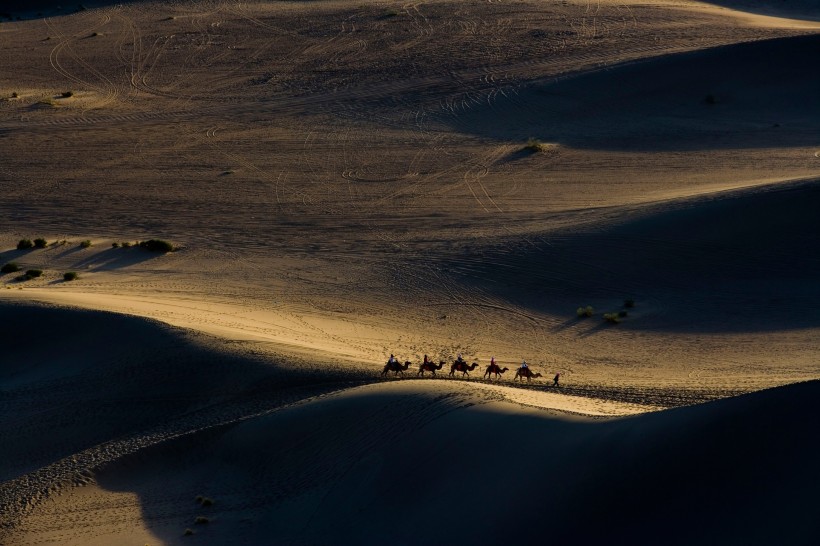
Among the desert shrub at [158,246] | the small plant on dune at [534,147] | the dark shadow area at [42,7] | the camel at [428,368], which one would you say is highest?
the dark shadow area at [42,7]

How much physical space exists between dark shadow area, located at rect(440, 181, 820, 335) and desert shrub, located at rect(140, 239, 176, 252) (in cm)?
762

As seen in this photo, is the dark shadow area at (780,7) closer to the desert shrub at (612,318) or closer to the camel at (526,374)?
the desert shrub at (612,318)

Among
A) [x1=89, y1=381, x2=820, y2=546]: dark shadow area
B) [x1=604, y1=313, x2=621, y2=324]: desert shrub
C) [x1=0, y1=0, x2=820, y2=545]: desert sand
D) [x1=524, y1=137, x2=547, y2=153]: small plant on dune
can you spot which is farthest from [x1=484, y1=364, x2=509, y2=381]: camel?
[x1=524, y1=137, x2=547, y2=153]: small plant on dune

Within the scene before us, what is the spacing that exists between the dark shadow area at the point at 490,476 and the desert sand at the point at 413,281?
0.15 feet

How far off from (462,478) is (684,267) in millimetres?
12938

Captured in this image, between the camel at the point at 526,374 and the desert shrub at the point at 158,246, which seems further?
the desert shrub at the point at 158,246

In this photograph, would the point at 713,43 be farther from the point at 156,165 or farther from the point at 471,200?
the point at 156,165

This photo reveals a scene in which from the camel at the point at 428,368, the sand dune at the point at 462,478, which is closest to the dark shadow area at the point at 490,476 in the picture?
the sand dune at the point at 462,478

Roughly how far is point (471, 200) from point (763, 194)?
8.69 meters

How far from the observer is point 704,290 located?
82.6ft

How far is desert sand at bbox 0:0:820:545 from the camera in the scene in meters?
14.6

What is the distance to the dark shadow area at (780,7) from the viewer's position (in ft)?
211

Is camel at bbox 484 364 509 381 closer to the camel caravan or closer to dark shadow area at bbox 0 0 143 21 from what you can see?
the camel caravan

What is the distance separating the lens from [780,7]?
66.6 m
